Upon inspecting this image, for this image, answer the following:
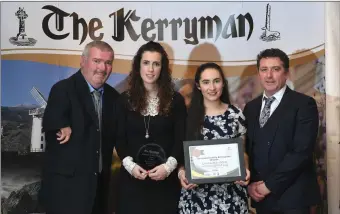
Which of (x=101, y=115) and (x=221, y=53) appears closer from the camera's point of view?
(x=101, y=115)

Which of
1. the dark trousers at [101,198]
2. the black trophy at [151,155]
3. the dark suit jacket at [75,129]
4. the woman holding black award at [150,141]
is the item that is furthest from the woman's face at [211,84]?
the dark trousers at [101,198]

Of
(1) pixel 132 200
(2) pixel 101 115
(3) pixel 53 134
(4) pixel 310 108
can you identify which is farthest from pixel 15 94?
(4) pixel 310 108

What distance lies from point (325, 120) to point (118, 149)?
63.2 inches

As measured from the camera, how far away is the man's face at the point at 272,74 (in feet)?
8.48

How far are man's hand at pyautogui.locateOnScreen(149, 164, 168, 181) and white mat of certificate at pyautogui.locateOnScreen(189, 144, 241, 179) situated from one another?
7.8 inches

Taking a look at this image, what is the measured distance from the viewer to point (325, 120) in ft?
10.1

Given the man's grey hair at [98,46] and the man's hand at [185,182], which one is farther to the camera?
the man's grey hair at [98,46]

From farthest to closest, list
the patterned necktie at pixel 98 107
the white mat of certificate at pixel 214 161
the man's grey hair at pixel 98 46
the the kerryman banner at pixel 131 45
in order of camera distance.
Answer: the the kerryman banner at pixel 131 45
the man's grey hair at pixel 98 46
the patterned necktie at pixel 98 107
the white mat of certificate at pixel 214 161

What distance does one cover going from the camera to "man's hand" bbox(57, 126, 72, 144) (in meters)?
2.63

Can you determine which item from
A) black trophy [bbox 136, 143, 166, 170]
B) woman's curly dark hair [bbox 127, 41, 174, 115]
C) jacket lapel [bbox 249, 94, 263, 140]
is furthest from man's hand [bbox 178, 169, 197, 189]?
jacket lapel [bbox 249, 94, 263, 140]

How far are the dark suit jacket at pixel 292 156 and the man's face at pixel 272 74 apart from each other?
12cm

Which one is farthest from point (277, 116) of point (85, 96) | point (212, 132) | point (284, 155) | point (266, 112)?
point (85, 96)

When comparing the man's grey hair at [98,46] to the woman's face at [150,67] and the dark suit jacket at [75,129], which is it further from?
the woman's face at [150,67]

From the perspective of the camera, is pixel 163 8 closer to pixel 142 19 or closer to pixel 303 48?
pixel 142 19
